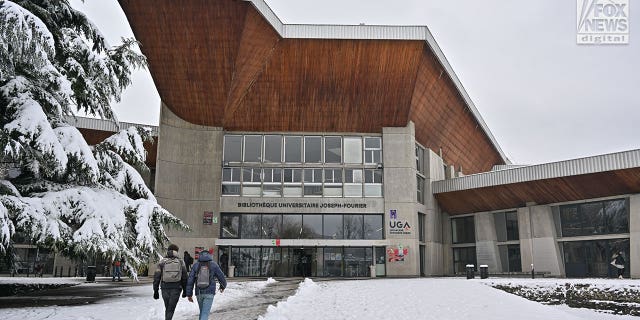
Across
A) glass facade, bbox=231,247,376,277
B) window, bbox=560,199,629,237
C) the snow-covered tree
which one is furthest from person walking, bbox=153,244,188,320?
window, bbox=560,199,629,237

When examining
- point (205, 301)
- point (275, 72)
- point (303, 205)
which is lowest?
point (205, 301)

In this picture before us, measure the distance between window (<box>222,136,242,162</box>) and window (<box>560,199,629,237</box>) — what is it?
68.1 ft

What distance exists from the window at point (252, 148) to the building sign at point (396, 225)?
928cm

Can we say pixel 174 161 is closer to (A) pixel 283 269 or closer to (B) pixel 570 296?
(A) pixel 283 269

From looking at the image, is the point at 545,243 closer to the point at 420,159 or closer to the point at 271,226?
the point at 420,159

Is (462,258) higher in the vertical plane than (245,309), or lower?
higher

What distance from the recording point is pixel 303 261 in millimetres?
36750

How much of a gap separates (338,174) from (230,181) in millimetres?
7022

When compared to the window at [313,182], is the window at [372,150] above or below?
above

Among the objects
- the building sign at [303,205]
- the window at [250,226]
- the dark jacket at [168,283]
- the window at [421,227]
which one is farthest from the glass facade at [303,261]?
the dark jacket at [168,283]

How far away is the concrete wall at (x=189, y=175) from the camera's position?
Result: 117 feet

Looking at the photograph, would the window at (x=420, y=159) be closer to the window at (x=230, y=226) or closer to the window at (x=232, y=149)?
the window at (x=232, y=149)

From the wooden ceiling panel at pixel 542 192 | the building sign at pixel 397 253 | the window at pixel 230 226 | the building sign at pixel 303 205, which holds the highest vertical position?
the wooden ceiling panel at pixel 542 192

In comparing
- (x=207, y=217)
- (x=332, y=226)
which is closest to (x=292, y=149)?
(x=332, y=226)
